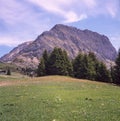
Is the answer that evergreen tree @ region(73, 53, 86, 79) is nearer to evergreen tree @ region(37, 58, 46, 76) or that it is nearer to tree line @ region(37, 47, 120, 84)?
tree line @ region(37, 47, 120, 84)

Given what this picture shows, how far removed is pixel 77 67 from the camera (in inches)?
3570

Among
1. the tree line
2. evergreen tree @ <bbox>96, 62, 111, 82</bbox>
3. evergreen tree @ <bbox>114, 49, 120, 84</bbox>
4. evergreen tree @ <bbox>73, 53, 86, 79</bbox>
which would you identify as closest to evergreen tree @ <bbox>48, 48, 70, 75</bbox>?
the tree line

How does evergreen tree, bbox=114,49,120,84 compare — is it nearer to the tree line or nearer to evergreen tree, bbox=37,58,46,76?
the tree line

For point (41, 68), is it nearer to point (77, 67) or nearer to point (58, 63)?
Result: point (58, 63)

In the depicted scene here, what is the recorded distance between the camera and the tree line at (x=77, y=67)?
87.9 metres

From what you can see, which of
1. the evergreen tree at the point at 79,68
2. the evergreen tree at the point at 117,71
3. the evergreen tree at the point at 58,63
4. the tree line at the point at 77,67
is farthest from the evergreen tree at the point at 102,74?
the evergreen tree at the point at 58,63

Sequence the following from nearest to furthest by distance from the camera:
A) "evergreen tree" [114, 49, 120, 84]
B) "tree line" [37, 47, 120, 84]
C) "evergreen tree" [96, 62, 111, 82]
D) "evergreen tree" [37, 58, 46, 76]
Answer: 1. "evergreen tree" [114, 49, 120, 84]
2. "tree line" [37, 47, 120, 84]
3. "evergreen tree" [37, 58, 46, 76]
4. "evergreen tree" [96, 62, 111, 82]

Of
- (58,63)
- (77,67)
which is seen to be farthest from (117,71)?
(58,63)

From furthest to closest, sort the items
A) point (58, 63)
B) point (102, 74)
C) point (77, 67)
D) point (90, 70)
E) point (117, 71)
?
point (102, 74), point (77, 67), point (58, 63), point (90, 70), point (117, 71)

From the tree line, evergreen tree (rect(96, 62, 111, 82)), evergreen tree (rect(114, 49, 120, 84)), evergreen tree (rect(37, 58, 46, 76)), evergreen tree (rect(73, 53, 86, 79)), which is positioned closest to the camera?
evergreen tree (rect(114, 49, 120, 84))

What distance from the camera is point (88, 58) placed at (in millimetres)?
89688

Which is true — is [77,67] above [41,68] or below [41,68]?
above

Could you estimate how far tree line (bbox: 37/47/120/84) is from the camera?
87.9m

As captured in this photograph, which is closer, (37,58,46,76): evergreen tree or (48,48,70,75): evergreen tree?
(48,48,70,75): evergreen tree
